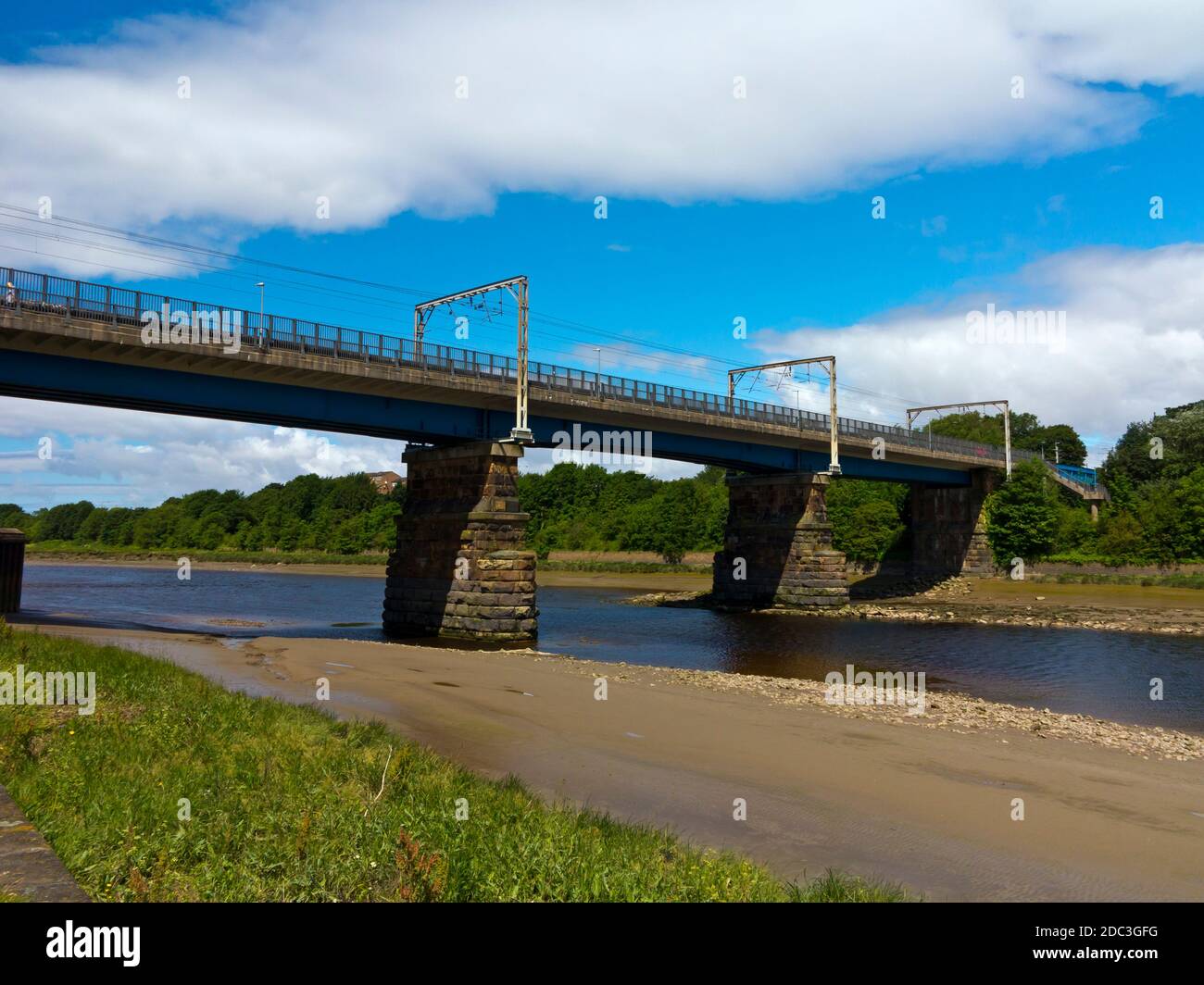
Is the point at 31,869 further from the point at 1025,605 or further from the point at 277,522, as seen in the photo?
the point at 277,522

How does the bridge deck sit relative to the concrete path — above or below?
above

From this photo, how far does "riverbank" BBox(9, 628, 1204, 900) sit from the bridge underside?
11802mm

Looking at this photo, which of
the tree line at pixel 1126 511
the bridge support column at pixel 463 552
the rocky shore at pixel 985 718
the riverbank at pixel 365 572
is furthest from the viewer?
the riverbank at pixel 365 572

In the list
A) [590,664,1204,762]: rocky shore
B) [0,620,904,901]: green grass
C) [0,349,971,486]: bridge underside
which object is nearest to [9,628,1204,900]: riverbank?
[590,664,1204,762]: rocky shore

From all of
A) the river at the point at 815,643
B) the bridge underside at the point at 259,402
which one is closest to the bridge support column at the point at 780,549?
the river at the point at 815,643

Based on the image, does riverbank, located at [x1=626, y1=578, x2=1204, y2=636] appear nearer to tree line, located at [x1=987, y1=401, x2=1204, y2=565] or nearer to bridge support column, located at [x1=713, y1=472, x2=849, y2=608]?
bridge support column, located at [x1=713, y1=472, x2=849, y2=608]

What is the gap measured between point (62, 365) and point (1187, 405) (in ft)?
390

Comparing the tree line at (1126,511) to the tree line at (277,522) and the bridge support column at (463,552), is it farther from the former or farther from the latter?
the tree line at (277,522)

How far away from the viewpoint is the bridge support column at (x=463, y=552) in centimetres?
3919

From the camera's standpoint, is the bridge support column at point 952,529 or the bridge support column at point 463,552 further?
the bridge support column at point 952,529

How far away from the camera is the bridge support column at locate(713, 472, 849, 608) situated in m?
62.0

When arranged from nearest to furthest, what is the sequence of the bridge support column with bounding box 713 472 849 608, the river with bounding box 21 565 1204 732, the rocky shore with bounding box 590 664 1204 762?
the rocky shore with bounding box 590 664 1204 762, the river with bounding box 21 565 1204 732, the bridge support column with bounding box 713 472 849 608

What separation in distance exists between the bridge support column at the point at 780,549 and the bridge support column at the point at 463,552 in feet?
92.6
